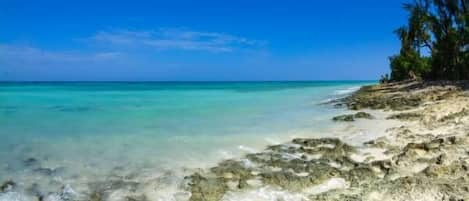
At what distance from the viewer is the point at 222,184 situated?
16.3 ft

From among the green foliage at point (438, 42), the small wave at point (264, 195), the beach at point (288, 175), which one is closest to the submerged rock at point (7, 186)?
the beach at point (288, 175)

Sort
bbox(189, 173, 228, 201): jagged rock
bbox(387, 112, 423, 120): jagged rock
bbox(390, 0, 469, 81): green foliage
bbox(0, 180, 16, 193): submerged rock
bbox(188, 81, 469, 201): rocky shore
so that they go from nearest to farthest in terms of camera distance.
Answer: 1. bbox(188, 81, 469, 201): rocky shore
2. bbox(189, 173, 228, 201): jagged rock
3. bbox(0, 180, 16, 193): submerged rock
4. bbox(387, 112, 423, 120): jagged rock
5. bbox(390, 0, 469, 81): green foliage

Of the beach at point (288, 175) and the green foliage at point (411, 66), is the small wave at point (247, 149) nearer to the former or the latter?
the beach at point (288, 175)

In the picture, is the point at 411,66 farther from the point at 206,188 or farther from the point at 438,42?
the point at 206,188

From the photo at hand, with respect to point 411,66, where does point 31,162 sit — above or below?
below

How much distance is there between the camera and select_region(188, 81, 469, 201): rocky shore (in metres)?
4.41

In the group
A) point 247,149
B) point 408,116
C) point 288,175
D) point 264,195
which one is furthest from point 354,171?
point 408,116

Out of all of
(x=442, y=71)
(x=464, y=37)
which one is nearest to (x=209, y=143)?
(x=464, y=37)

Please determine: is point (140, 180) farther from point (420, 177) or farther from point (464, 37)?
point (464, 37)

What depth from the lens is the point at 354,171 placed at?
5.24 metres

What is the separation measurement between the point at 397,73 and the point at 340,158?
35.6 meters

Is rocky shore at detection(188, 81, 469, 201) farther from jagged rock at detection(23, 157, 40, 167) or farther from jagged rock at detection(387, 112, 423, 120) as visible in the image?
jagged rock at detection(23, 157, 40, 167)

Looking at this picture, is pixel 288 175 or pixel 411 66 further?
pixel 411 66

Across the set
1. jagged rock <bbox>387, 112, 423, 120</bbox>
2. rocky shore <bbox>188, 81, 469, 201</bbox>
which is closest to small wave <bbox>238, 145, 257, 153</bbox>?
rocky shore <bbox>188, 81, 469, 201</bbox>
